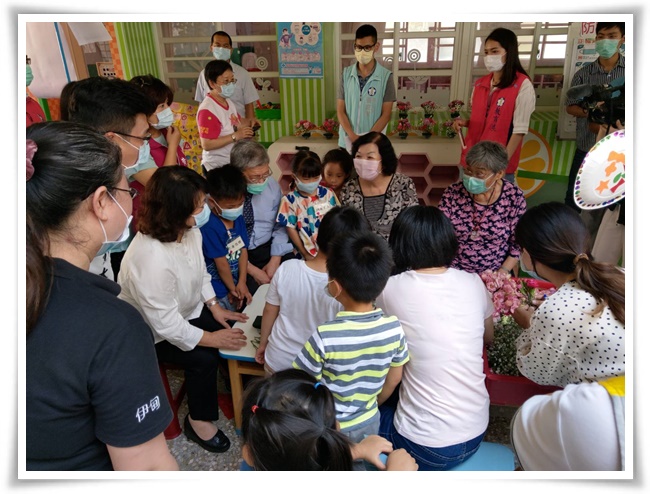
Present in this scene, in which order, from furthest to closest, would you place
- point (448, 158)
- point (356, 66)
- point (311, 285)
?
point (448, 158) < point (356, 66) < point (311, 285)

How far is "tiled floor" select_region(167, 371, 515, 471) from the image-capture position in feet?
6.78

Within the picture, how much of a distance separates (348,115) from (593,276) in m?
2.84

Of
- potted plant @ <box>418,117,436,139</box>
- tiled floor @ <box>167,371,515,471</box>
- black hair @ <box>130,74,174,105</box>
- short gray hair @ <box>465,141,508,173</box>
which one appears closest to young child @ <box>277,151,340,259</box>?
short gray hair @ <box>465,141,508,173</box>

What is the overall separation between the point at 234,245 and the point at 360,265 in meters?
1.28

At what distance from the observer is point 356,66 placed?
365cm

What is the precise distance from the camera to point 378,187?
8.93 ft

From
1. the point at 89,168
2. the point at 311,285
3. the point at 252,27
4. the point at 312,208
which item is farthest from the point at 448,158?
the point at 89,168

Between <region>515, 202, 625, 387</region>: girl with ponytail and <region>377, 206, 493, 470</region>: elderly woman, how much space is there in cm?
20

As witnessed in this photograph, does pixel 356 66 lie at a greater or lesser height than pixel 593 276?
greater

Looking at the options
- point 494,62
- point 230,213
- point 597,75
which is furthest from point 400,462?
point 597,75

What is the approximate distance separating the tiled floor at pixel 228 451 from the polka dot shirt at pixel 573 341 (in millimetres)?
799

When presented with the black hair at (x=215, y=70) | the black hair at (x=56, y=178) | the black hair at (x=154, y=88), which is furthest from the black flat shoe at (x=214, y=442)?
the black hair at (x=215, y=70)

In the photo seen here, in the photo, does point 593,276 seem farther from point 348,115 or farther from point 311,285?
point 348,115

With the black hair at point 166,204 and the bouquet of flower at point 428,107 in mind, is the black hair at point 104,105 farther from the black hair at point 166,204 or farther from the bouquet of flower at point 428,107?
the bouquet of flower at point 428,107
